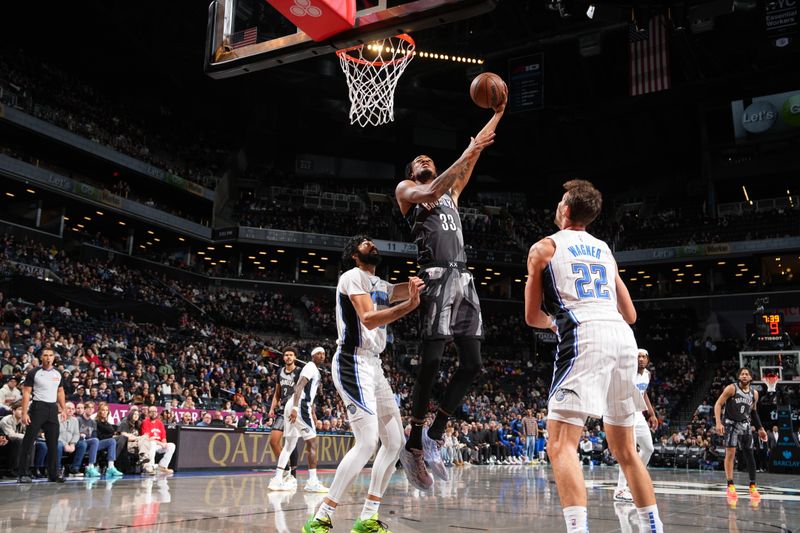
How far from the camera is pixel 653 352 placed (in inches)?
1471

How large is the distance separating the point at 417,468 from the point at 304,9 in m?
4.73

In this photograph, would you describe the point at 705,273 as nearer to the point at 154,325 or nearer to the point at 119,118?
the point at 154,325

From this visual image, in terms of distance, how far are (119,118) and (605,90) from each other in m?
27.2

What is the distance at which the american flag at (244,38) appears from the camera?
7.79 meters

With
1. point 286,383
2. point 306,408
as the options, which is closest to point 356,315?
point 306,408

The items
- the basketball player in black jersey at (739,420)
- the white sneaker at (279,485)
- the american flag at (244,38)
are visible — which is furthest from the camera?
the basketball player in black jersey at (739,420)

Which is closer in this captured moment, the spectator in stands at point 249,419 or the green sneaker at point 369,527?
the green sneaker at point 369,527

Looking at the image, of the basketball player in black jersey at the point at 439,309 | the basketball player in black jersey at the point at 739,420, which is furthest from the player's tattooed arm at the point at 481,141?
the basketball player in black jersey at the point at 739,420

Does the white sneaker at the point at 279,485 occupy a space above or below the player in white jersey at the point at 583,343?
below

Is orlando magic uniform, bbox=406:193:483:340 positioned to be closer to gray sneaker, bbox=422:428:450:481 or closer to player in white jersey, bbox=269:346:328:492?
gray sneaker, bbox=422:428:450:481

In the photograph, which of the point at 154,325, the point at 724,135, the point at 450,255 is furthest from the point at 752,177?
the point at 450,255

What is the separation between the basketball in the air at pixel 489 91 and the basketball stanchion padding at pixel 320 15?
7.90 feet

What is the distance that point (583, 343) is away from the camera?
13.4ft

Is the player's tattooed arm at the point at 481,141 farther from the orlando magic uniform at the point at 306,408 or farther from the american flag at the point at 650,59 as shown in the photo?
the american flag at the point at 650,59
